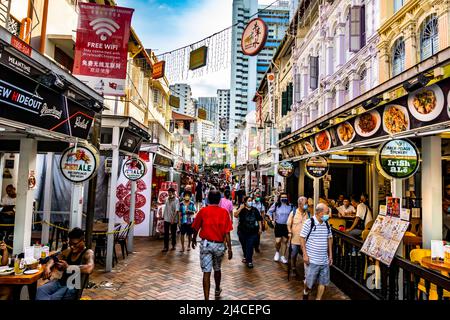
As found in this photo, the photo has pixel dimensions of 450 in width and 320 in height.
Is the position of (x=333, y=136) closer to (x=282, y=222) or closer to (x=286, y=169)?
(x=282, y=222)

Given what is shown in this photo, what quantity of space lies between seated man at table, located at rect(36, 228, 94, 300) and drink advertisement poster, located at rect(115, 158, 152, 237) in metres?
6.49

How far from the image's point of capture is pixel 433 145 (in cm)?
515

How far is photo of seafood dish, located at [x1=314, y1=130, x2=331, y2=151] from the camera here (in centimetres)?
893

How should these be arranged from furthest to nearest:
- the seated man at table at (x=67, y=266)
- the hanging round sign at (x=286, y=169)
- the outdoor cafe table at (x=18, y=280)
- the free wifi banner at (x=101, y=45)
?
the hanging round sign at (x=286, y=169), the free wifi banner at (x=101, y=45), the outdoor cafe table at (x=18, y=280), the seated man at table at (x=67, y=266)

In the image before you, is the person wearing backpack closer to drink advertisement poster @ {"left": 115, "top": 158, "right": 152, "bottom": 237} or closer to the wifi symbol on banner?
drink advertisement poster @ {"left": 115, "top": 158, "right": 152, "bottom": 237}

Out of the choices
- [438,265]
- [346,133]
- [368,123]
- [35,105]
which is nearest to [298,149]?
[346,133]

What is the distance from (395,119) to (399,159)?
1.06 metres

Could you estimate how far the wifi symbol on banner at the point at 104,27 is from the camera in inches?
258

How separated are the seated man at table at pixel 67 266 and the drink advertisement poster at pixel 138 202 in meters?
6.49

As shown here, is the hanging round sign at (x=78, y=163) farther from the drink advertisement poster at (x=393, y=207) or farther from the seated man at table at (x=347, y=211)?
the seated man at table at (x=347, y=211)

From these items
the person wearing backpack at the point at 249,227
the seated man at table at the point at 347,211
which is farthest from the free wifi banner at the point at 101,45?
the seated man at table at the point at 347,211

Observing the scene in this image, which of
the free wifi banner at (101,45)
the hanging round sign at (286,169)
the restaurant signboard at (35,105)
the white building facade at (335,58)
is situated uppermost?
the white building facade at (335,58)

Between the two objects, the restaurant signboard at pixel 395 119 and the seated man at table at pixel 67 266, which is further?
the restaurant signboard at pixel 395 119
